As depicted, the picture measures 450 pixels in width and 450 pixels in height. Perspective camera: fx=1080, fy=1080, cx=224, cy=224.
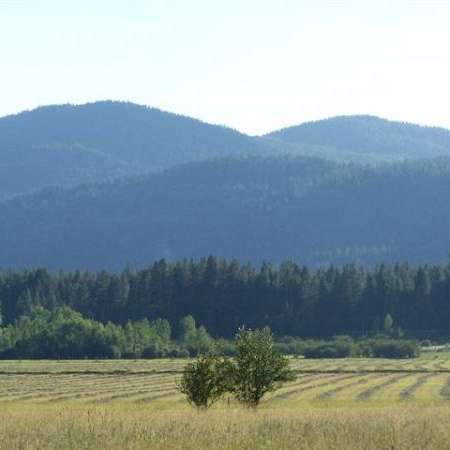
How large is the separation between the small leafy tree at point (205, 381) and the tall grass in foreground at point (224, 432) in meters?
14.5

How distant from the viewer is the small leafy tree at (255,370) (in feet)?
149

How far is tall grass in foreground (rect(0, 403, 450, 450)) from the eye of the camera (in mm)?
22703

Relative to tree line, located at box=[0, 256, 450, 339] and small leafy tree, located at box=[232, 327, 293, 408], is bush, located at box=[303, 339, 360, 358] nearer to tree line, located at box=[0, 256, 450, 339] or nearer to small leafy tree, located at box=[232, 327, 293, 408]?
tree line, located at box=[0, 256, 450, 339]

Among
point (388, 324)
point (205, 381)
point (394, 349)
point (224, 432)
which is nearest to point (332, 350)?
point (394, 349)

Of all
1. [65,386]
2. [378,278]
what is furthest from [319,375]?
[378,278]

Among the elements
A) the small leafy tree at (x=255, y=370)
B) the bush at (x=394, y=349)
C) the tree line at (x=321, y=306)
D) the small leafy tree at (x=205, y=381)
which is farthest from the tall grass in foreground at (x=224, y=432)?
the tree line at (x=321, y=306)

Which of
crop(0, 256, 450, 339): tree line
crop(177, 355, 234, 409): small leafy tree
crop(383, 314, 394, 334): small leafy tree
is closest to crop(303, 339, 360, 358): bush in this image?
crop(383, 314, 394, 334): small leafy tree

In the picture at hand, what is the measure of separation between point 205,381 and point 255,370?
7.44 feet

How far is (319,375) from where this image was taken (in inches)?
3649

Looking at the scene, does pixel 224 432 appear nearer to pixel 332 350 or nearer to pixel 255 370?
pixel 255 370

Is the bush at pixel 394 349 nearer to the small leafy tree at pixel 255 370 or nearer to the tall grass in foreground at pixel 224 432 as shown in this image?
the small leafy tree at pixel 255 370

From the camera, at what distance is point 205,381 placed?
4466cm

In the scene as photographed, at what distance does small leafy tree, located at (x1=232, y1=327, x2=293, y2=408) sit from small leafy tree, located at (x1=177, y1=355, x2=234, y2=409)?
0.48m

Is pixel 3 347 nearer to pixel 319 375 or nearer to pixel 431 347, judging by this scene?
pixel 431 347
